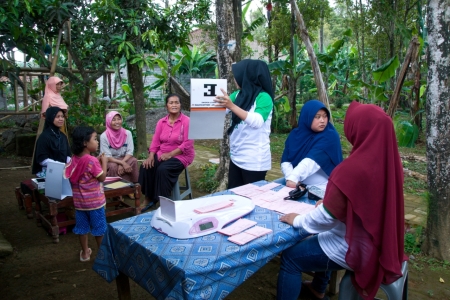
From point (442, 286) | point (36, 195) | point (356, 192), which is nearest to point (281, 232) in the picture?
point (356, 192)

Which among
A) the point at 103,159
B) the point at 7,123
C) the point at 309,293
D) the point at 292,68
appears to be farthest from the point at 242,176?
the point at 7,123

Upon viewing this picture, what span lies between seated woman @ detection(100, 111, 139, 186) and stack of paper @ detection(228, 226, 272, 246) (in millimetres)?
3098

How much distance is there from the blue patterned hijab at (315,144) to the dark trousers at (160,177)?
172cm

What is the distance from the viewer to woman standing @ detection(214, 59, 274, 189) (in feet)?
10.3

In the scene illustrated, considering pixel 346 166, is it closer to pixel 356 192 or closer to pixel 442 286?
pixel 356 192

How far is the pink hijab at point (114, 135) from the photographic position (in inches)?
190

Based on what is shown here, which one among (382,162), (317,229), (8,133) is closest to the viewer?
(382,162)

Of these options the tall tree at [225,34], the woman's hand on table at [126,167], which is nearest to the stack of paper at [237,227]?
the tall tree at [225,34]

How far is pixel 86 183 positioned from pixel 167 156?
1309 mm

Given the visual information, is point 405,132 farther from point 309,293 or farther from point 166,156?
point 309,293

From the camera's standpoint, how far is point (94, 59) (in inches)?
258

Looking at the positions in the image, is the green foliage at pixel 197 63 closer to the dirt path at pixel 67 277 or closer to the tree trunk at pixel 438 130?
the dirt path at pixel 67 277

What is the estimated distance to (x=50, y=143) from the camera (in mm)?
4355

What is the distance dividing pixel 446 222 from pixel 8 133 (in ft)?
27.9
